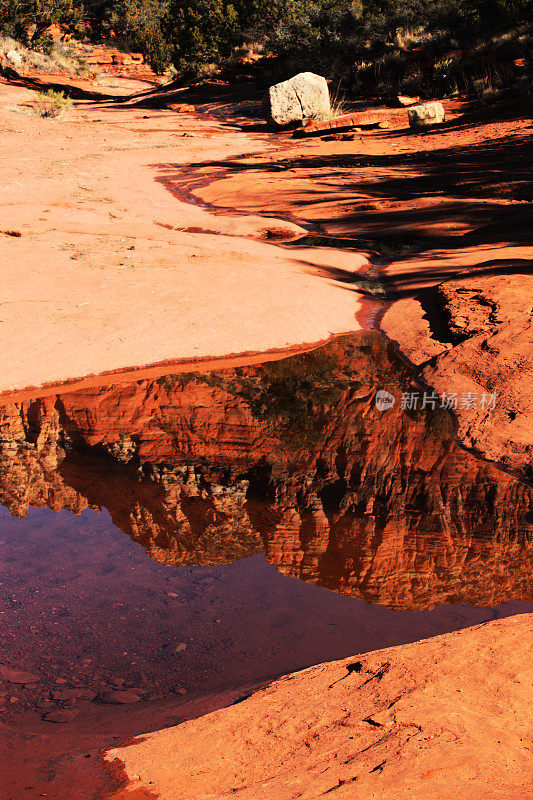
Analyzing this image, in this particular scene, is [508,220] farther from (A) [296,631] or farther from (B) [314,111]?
(B) [314,111]

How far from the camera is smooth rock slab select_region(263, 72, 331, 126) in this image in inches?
997

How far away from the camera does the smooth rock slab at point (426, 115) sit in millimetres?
21812

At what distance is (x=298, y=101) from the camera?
83.2ft

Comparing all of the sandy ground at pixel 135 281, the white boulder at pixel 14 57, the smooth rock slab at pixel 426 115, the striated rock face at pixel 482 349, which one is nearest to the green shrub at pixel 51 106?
the sandy ground at pixel 135 281

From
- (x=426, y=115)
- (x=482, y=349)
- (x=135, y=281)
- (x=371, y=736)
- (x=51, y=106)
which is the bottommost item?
(x=371, y=736)

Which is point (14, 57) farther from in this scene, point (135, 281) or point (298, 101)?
point (135, 281)

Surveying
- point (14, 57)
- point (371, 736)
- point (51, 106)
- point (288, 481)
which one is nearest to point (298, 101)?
point (51, 106)

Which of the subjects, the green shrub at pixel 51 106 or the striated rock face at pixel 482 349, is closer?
the striated rock face at pixel 482 349

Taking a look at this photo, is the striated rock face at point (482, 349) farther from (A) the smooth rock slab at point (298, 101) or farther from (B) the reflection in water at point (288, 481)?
(A) the smooth rock slab at point (298, 101)

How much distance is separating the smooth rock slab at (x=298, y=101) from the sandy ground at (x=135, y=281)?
10656 millimetres

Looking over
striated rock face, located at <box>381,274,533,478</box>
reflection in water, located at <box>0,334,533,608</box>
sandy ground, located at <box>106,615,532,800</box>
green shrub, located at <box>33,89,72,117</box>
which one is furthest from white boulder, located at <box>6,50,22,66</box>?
sandy ground, located at <box>106,615,532,800</box>

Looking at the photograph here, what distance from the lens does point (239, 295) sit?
853 centimetres

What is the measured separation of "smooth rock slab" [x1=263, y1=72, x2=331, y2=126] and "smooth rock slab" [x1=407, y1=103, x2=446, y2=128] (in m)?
4.45

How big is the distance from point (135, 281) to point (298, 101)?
758 inches
